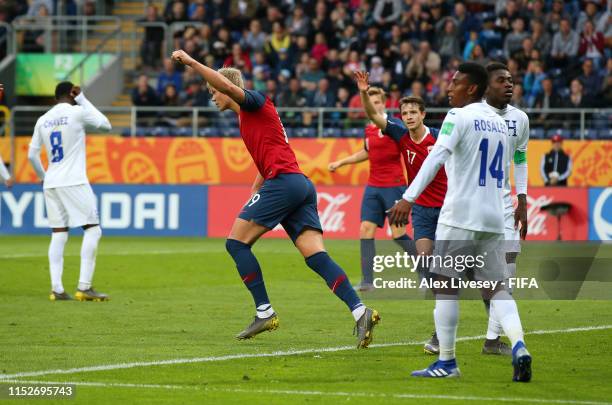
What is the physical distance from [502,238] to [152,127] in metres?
20.1

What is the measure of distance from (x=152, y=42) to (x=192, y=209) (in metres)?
7.76

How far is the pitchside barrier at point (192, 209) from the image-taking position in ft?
77.3

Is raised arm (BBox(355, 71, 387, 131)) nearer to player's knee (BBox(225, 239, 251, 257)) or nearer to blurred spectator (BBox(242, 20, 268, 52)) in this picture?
player's knee (BBox(225, 239, 251, 257))

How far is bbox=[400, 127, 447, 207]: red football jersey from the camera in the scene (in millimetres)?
11125

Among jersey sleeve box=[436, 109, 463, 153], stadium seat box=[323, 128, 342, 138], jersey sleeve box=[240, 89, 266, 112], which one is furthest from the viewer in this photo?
stadium seat box=[323, 128, 342, 138]

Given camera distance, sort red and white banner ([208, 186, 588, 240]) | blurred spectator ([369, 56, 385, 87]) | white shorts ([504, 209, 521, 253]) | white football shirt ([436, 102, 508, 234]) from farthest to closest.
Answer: blurred spectator ([369, 56, 385, 87]) < red and white banner ([208, 186, 588, 240]) < white shorts ([504, 209, 521, 253]) < white football shirt ([436, 102, 508, 234])

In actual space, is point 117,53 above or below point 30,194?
above

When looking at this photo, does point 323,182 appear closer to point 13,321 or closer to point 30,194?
point 30,194

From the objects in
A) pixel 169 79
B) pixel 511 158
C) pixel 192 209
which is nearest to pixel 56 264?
pixel 511 158

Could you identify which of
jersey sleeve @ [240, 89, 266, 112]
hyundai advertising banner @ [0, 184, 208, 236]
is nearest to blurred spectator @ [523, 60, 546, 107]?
hyundai advertising banner @ [0, 184, 208, 236]

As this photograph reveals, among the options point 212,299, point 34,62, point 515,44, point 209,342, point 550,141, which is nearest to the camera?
point 209,342

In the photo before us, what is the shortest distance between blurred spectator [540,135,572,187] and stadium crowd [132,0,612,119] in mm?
1544

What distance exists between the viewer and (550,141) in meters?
25.0

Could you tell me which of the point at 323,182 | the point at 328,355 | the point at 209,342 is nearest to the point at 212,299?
the point at 209,342
